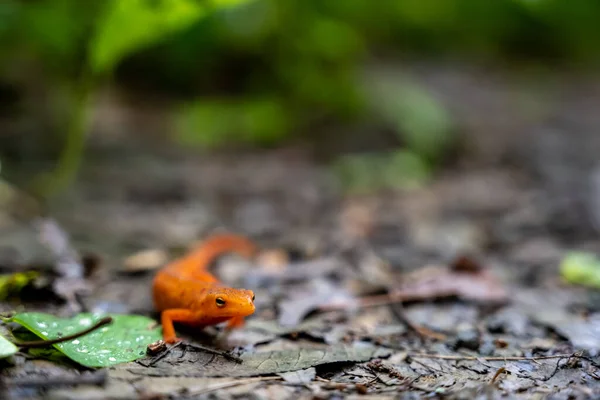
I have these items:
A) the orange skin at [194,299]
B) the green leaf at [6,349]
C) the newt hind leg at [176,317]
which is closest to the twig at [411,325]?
the orange skin at [194,299]

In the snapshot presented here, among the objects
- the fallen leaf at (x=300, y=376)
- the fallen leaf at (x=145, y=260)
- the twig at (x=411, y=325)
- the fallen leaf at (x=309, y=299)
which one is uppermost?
the fallen leaf at (x=145, y=260)

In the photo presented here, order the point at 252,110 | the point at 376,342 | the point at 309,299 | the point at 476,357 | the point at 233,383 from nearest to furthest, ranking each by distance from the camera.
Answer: the point at 233,383, the point at 476,357, the point at 376,342, the point at 309,299, the point at 252,110

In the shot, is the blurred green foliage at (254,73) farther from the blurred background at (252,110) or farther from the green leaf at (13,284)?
the green leaf at (13,284)

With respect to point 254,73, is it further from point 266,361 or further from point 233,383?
point 233,383

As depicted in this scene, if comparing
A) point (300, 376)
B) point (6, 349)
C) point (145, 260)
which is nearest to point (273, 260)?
point (145, 260)

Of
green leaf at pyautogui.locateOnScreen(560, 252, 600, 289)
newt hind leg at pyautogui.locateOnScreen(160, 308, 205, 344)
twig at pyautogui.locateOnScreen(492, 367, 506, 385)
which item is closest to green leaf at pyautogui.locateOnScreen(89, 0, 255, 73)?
newt hind leg at pyautogui.locateOnScreen(160, 308, 205, 344)

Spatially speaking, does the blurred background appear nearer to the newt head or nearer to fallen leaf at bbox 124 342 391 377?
the newt head
